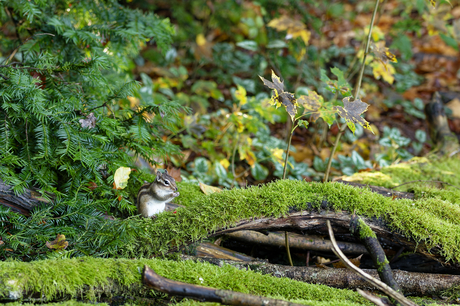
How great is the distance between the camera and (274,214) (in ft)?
7.12

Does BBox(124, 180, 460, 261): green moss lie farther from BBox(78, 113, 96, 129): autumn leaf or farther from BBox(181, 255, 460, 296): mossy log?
BBox(78, 113, 96, 129): autumn leaf

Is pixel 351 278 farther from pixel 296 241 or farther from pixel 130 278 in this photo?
pixel 130 278

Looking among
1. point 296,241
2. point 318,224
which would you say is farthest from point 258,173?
point 318,224

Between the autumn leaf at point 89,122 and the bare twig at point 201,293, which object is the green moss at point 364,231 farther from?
the autumn leaf at point 89,122

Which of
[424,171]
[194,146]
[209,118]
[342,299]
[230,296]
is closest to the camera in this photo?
[230,296]

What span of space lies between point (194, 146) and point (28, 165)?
2.19m

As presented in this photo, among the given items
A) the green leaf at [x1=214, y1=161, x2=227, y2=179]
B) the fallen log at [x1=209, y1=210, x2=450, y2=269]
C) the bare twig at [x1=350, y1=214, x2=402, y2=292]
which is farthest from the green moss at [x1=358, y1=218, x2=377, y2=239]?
the green leaf at [x1=214, y1=161, x2=227, y2=179]

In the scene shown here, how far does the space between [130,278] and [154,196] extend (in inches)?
25.2

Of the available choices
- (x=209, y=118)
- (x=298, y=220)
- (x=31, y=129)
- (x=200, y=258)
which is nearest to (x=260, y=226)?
(x=298, y=220)

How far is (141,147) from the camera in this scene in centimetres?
235

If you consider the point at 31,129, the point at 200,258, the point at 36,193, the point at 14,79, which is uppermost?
the point at 14,79

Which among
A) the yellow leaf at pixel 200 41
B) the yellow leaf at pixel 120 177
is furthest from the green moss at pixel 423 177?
the yellow leaf at pixel 200 41

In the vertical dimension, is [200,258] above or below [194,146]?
above

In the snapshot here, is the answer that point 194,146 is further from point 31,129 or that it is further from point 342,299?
point 342,299
